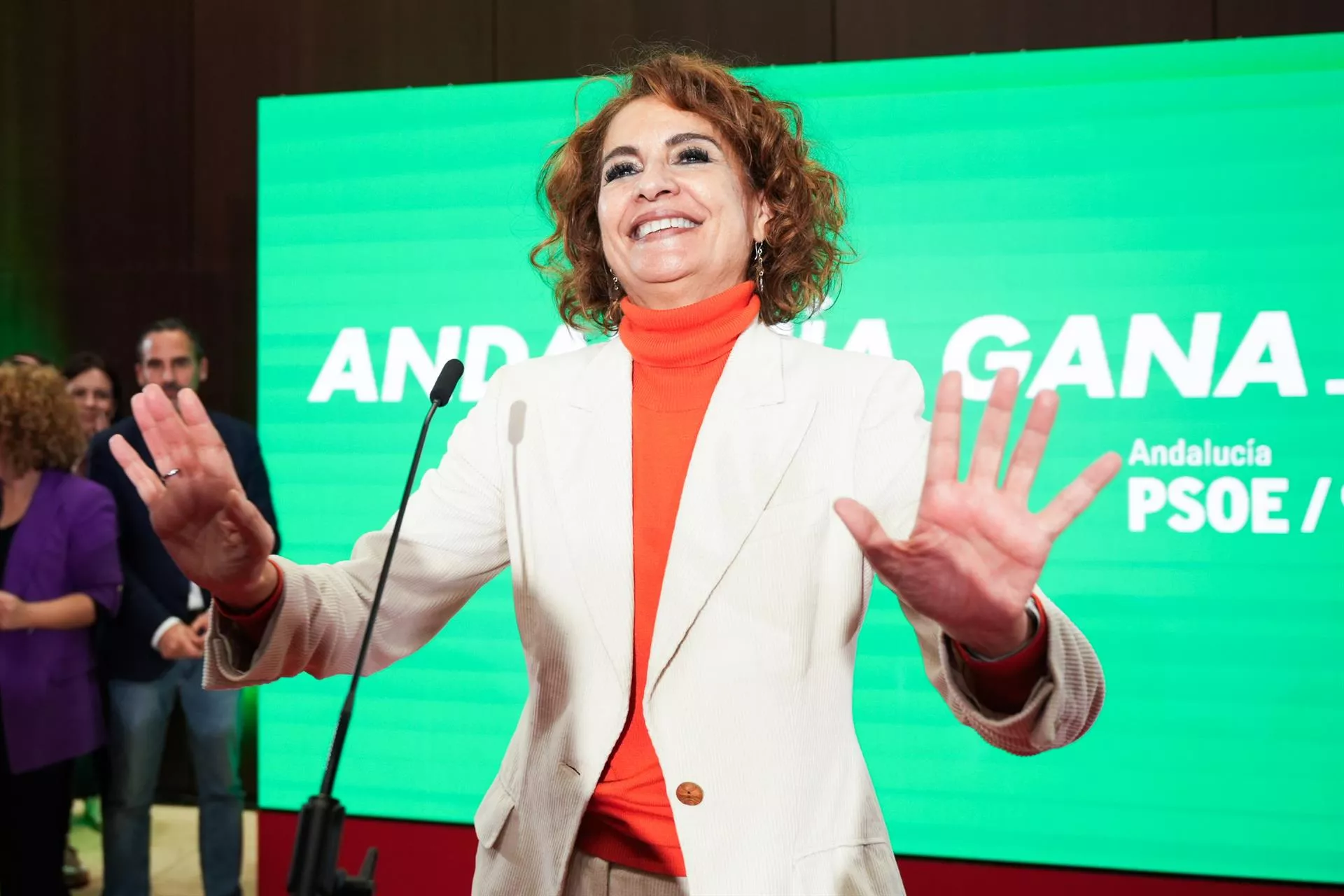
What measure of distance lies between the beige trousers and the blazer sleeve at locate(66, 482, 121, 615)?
232cm

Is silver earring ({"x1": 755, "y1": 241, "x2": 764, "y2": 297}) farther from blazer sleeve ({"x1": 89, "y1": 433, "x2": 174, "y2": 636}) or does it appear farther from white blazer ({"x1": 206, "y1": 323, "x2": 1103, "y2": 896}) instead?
blazer sleeve ({"x1": 89, "y1": 433, "x2": 174, "y2": 636})

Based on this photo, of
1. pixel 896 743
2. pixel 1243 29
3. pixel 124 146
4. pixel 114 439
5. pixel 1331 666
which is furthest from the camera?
pixel 124 146

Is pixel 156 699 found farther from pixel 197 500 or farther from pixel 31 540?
pixel 197 500

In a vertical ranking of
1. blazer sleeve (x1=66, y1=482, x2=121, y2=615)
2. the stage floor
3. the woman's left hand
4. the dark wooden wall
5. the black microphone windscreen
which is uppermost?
the dark wooden wall

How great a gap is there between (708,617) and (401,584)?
Result: 0.39m

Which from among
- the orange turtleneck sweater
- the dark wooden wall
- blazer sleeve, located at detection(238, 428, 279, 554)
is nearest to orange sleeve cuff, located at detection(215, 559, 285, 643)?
the orange turtleneck sweater

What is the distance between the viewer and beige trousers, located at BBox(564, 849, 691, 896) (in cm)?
119

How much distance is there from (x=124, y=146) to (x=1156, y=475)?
3.76 metres

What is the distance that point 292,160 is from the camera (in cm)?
341

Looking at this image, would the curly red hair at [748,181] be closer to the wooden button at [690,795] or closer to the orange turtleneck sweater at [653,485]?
the orange turtleneck sweater at [653,485]

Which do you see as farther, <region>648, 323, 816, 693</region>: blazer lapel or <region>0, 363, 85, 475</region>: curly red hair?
<region>0, 363, 85, 475</region>: curly red hair

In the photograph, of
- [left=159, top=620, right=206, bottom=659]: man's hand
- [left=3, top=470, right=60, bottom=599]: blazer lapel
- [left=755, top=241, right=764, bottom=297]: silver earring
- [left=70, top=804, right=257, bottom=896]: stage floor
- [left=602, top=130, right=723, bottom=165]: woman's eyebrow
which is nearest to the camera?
[left=602, top=130, right=723, bottom=165]: woman's eyebrow

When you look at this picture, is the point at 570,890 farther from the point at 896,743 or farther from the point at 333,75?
the point at 333,75

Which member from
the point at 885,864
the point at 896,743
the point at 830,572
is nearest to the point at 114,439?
the point at 830,572
